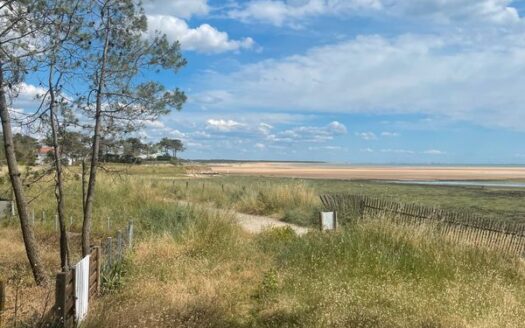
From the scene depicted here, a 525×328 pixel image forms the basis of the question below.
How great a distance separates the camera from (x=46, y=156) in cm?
852

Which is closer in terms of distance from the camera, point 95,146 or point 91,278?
point 91,278

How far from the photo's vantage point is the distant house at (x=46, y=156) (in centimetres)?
845

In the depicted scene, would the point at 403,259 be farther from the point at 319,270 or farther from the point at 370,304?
the point at 370,304

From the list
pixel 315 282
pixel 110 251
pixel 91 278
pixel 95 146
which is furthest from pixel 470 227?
pixel 91 278

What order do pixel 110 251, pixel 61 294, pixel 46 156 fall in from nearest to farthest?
pixel 61 294 → pixel 110 251 → pixel 46 156

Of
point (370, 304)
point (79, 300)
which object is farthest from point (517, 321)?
point (79, 300)

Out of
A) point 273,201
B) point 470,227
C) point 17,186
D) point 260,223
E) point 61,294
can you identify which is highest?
point 17,186

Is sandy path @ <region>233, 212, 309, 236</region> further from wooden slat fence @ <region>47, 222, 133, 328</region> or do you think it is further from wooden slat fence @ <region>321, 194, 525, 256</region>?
wooden slat fence @ <region>47, 222, 133, 328</region>

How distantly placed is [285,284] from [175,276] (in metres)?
1.61

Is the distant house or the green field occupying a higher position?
the distant house

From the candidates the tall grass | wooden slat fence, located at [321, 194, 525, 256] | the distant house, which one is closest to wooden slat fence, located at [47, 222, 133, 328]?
the distant house

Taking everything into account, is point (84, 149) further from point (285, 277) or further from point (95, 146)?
point (285, 277)

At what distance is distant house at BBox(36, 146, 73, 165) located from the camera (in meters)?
8.45

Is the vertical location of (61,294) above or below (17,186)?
below
